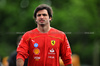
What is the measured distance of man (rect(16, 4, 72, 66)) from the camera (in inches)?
185

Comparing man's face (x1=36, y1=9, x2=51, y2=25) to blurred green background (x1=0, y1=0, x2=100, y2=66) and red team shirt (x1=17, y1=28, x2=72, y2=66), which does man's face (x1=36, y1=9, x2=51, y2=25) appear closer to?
red team shirt (x1=17, y1=28, x2=72, y2=66)

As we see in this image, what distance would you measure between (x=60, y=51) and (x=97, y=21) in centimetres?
1543

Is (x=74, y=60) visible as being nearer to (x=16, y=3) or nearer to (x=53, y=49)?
(x=16, y=3)

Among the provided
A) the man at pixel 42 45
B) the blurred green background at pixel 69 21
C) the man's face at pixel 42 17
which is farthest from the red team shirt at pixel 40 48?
the blurred green background at pixel 69 21

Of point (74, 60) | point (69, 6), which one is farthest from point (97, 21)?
point (74, 60)

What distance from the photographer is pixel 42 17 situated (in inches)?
187

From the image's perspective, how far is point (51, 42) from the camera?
4.77 m

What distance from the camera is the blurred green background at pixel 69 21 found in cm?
1995

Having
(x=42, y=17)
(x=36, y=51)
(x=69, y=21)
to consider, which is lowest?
(x=36, y=51)

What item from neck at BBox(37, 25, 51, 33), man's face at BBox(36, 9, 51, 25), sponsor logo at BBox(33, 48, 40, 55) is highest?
man's face at BBox(36, 9, 51, 25)

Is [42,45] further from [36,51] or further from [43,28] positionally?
[43,28]

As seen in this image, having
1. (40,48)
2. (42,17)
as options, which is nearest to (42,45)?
(40,48)

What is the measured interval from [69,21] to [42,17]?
629 inches

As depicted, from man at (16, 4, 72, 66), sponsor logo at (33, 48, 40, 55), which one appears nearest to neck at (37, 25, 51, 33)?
man at (16, 4, 72, 66)
